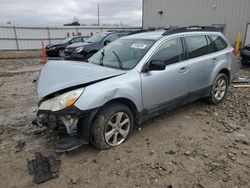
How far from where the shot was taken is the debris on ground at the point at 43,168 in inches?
99.9

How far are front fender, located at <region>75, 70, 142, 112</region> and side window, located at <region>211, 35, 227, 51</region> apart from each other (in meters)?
2.44

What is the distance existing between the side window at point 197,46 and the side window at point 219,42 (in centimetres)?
35

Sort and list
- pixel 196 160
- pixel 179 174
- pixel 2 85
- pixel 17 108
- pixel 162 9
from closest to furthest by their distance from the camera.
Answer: pixel 179 174 → pixel 196 160 → pixel 17 108 → pixel 2 85 → pixel 162 9

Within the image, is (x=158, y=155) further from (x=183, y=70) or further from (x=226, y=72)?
(x=226, y=72)

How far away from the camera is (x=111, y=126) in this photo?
3012 mm

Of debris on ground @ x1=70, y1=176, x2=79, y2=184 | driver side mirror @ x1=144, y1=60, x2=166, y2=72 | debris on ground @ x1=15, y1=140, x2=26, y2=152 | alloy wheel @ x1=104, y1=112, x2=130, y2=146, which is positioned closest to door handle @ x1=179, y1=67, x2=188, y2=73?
driver side mirror @ x1=144, y1=60, x2=166, y2=72

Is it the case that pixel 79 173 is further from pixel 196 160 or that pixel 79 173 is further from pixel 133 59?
pixel 133 59

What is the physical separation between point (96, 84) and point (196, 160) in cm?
173

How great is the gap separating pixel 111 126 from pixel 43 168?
105 cm

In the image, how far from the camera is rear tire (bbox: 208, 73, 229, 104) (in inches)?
180

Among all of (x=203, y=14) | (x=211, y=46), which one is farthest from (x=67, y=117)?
(x=203, y=14)

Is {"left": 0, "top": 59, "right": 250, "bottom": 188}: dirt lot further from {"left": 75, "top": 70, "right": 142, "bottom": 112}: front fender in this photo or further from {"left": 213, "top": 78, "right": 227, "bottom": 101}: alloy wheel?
{"left": 75, "top": 70, "right": 142, "bottom": 112}: front fender

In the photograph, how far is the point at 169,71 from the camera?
352 centimetres

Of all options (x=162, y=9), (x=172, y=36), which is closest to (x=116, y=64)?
(x=172, y=36)
